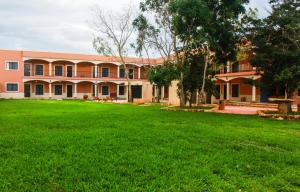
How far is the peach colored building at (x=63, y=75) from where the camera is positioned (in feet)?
150

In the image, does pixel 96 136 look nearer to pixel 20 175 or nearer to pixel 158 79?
pixel 20 175

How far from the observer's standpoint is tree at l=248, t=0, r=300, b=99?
1755 centimetres

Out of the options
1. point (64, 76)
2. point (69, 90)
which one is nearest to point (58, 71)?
point (64, 76)

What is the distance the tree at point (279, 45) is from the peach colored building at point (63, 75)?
24.8 m

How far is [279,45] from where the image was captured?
1861cm

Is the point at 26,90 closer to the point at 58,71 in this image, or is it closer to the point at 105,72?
the point at 58,71

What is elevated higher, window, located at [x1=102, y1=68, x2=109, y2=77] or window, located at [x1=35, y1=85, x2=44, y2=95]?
window, located at [x1=102, y1=68, x2=109, y2=77]

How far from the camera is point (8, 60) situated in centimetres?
4562

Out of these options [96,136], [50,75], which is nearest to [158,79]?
[96,136]

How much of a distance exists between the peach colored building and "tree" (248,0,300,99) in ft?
81.3

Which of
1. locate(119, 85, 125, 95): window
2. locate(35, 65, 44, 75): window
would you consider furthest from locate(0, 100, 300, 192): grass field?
locate(119, 85, 125, 95): window

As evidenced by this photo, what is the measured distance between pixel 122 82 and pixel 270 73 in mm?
32699

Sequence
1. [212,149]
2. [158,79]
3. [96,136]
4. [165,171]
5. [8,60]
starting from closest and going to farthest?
1. [165,171]
2. [212,149]
3. [96,136]
4. [158,79]
5. [8,60]

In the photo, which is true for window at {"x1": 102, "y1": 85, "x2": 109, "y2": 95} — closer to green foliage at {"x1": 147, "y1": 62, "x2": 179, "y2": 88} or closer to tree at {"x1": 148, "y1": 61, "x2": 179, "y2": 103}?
tree at {"x1": 148, "y1": 61, "x2": 179, "y2": 103}
